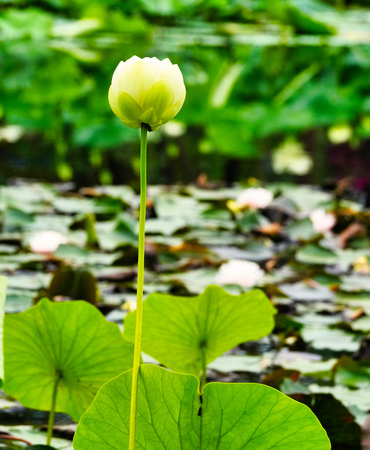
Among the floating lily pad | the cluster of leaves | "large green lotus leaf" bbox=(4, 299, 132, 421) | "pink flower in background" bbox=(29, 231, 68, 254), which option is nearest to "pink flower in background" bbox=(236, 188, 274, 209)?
the cluster of leaves

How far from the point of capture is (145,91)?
0.39m

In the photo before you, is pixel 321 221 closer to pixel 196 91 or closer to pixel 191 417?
pixel 191 417

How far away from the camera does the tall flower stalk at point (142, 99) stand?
1.27ft

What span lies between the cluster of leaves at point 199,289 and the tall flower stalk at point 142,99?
0.04 metres

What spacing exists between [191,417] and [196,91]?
9.69 ft

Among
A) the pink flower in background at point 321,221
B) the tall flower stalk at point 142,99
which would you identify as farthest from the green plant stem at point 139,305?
the pink flower in background at point 321,221

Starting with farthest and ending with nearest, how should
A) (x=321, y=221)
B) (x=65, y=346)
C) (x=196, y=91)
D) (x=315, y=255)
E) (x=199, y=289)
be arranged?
(x=196, y=91) → (x=321, y=221) → (x=315, y=255) → (x=199, y=289) → (x=65, y=346)

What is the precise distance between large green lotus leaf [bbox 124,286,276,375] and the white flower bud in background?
8.4 inches

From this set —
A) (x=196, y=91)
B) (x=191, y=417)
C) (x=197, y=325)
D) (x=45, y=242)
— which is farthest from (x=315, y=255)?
(x=196, y=91)

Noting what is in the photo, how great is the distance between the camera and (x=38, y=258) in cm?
132

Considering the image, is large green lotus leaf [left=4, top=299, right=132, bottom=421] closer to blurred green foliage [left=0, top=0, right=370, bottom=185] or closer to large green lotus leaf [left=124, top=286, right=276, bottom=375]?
large green lotus leaf [left=124, top=286, right=276, bottom=375]

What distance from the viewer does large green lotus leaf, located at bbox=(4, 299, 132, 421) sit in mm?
544

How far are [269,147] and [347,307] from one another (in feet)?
6.98

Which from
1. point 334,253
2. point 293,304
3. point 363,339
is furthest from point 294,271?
point 363,339
